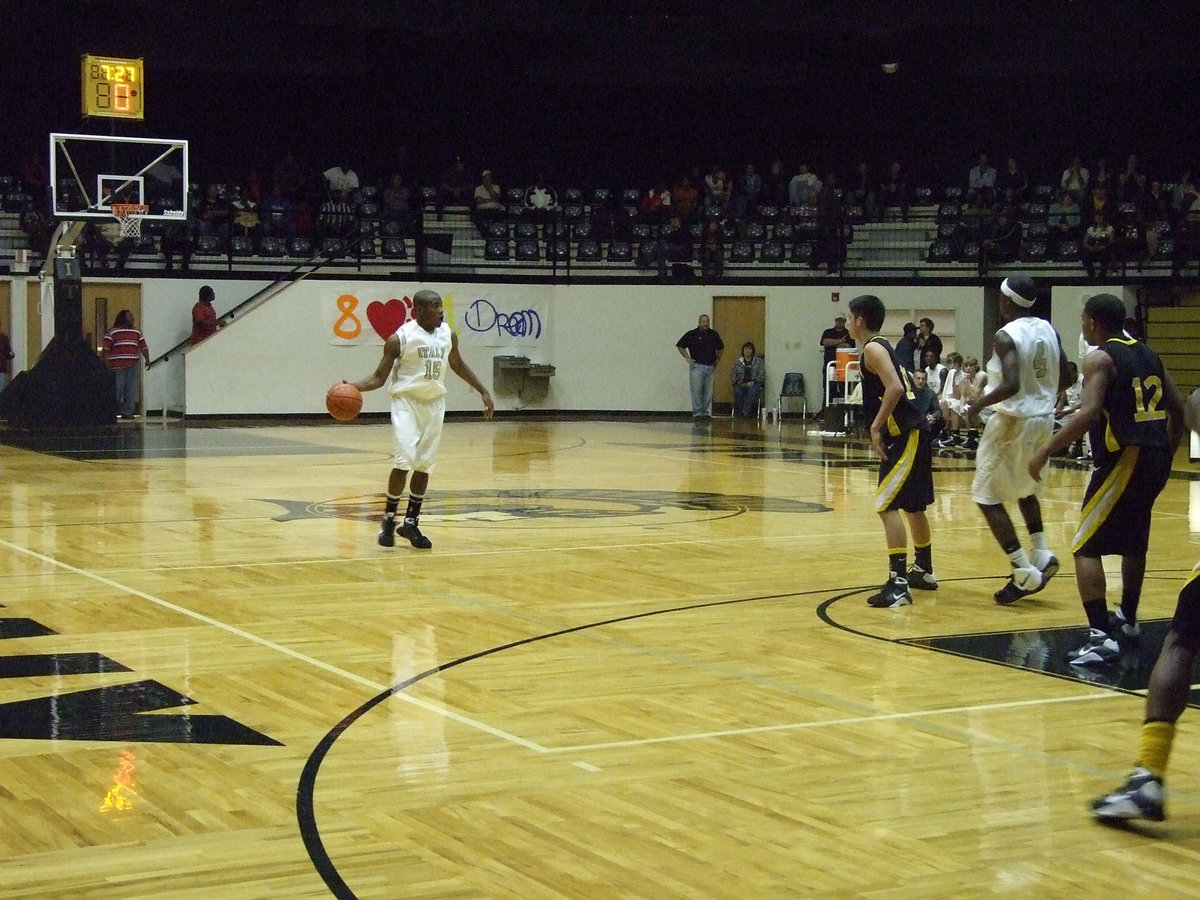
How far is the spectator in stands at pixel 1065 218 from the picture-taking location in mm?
28250

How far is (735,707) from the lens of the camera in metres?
6.57

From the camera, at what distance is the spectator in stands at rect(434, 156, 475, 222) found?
100 feet

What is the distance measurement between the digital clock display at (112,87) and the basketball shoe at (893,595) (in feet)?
52.7

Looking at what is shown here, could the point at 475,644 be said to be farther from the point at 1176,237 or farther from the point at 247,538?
the point at 1176,237

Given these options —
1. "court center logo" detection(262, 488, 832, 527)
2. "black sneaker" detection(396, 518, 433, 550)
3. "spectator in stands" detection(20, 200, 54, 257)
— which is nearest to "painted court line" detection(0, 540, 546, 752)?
"black sneaker" detection(396, 518, 433, 550)

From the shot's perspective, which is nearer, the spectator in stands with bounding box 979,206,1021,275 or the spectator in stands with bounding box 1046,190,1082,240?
the spectator in stands with bounding box 1046,190,1082,240

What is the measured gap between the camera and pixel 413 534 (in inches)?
447

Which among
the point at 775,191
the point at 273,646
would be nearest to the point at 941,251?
the point at 775,191

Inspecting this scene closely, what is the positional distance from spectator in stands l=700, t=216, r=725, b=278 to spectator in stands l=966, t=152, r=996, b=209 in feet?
15.0

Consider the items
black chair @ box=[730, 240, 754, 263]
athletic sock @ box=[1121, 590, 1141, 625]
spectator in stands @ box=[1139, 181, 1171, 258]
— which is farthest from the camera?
black chair @ box=[730, 240, 754, 263]

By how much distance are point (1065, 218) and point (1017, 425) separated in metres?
20.3

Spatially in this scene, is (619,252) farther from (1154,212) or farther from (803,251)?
(1154,212)

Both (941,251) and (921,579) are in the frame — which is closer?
(921,579)

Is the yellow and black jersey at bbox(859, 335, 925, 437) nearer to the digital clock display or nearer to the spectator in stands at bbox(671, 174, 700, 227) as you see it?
the digital clock display
